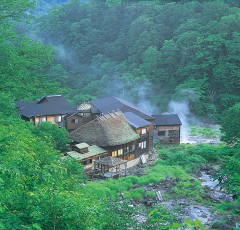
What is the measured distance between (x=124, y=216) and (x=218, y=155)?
783 inches

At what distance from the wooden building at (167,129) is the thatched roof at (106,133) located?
6.15 m

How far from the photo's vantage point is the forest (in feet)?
23.4

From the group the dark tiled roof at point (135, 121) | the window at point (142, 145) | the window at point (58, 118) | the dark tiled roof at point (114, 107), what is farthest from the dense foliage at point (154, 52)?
the window at point (142, 145)

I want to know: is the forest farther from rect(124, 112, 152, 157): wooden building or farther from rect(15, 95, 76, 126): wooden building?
rect(15, 95, 76, 126): wooden building

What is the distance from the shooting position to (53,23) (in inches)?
2596

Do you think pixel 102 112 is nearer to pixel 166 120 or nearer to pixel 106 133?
pixel 166 120

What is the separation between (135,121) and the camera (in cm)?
2834

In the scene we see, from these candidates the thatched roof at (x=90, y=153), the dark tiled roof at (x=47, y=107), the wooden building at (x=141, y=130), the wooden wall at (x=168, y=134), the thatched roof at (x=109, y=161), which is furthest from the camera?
the wooden wall at (x=168, y=134)

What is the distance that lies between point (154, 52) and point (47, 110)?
70.6ft

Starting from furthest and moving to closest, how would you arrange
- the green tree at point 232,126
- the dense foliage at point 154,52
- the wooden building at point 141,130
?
1. the dense foliage at point 154,52
2. the wooden building at point 141,130
3. the green tree at point 232,126

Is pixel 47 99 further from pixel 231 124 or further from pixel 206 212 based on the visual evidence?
pixel 206 212

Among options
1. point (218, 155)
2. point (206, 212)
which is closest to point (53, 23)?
point (218, 155)

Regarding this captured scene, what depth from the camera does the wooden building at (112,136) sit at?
2525cm

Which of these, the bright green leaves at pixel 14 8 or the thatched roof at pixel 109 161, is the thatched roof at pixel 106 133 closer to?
the thatched roof at pixel 109 161
